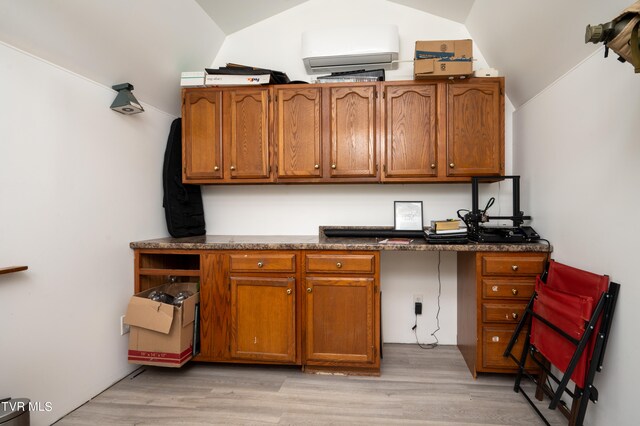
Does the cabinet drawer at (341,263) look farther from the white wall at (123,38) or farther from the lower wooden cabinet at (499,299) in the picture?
the white wall at (123,38)

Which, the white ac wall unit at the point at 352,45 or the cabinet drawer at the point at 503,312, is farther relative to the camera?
the white ac wall unit at the point at 352,45

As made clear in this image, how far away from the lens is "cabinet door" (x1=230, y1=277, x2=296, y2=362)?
81.2 inches

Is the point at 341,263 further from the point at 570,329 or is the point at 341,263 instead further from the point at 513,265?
the point at 570,329

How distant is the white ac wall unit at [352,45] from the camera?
2.35 m

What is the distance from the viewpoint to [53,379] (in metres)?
1.63

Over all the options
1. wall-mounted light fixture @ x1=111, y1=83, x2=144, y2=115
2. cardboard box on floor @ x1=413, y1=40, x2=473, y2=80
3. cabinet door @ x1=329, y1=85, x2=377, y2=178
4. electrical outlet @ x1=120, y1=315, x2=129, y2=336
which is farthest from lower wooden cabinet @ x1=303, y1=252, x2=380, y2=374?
wall-mounted light fixture @ x1=111, y1=83, x2=144, y2=115

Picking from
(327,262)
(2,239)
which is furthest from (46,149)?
(327,262)

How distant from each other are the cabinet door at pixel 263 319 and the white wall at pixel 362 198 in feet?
2.46

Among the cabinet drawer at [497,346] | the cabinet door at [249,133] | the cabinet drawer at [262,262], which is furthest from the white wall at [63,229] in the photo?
the cabinet drawer at [497,346]

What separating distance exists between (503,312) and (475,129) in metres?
1.33

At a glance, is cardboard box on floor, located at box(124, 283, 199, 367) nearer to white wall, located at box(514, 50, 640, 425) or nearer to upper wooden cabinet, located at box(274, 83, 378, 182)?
upper wooden cabinet, located at box(274, 83, 378, 182)

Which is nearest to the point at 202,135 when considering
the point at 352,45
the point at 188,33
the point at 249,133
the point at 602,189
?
the point at 249,133

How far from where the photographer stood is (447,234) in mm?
2098

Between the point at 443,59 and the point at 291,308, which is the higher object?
the point at 443,59
